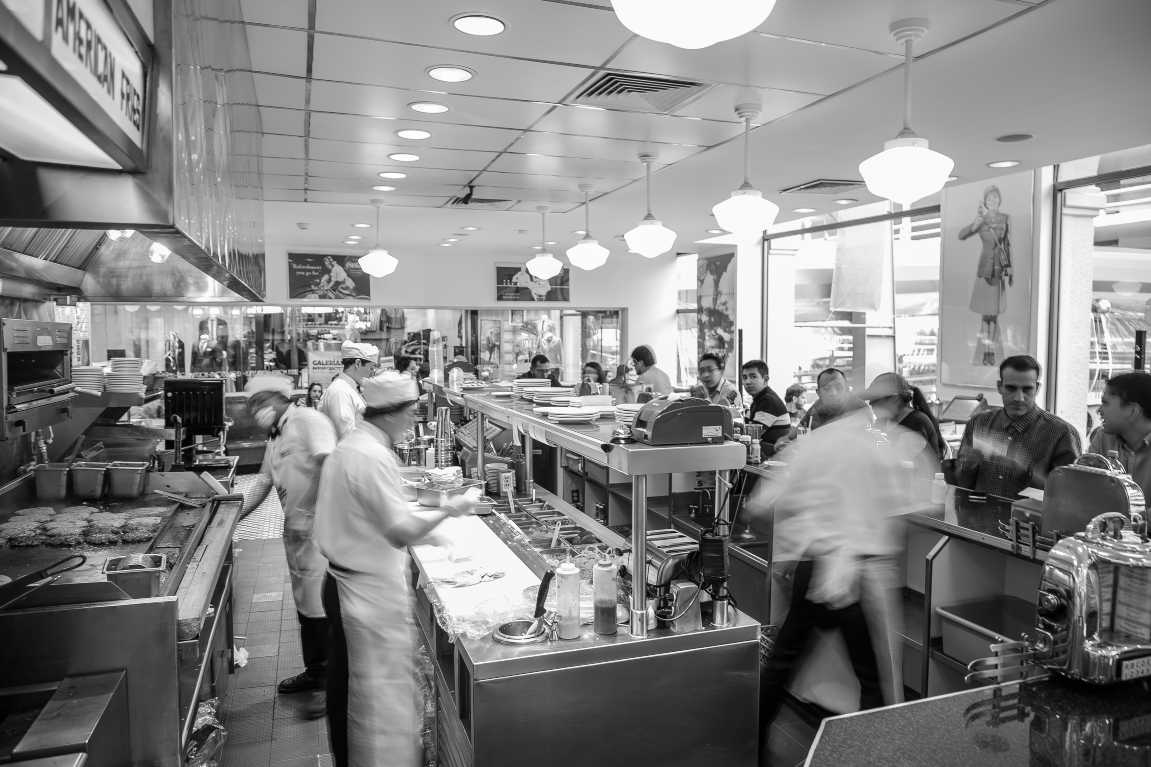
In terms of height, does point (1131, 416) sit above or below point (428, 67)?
below

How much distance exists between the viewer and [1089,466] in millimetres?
1797

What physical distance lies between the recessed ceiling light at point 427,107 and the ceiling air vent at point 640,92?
2.50 feet

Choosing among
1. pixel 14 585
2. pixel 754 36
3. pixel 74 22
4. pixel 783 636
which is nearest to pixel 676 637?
pixel 783 636

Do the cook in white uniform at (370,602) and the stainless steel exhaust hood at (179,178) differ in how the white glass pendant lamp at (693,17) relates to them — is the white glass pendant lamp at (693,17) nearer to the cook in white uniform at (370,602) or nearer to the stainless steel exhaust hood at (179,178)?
the stainless steel exhaust hood at (179,178)

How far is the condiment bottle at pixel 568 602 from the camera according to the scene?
8.08 ft

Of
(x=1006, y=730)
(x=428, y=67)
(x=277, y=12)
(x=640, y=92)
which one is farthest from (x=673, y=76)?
(x=1006, y=730)

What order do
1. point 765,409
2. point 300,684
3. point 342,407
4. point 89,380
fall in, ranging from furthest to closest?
point 765,409 → point 89,380 → point 342,407 → point 300,684

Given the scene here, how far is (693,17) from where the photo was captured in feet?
5.12

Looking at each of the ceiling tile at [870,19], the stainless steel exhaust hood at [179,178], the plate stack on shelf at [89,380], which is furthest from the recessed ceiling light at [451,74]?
the plate stack on shelf at [89,380]

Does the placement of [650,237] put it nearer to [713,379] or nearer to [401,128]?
[401,128]

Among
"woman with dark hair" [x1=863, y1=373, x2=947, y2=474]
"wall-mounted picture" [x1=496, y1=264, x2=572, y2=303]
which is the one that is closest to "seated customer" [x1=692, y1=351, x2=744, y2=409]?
"woman with dark hair" [x1=863, y1=373, x2=947, y2=474]

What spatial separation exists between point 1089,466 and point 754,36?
2276 mm

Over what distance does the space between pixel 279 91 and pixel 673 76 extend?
205 cm

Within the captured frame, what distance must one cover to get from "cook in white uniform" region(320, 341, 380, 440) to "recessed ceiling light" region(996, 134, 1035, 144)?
14.3 feet
